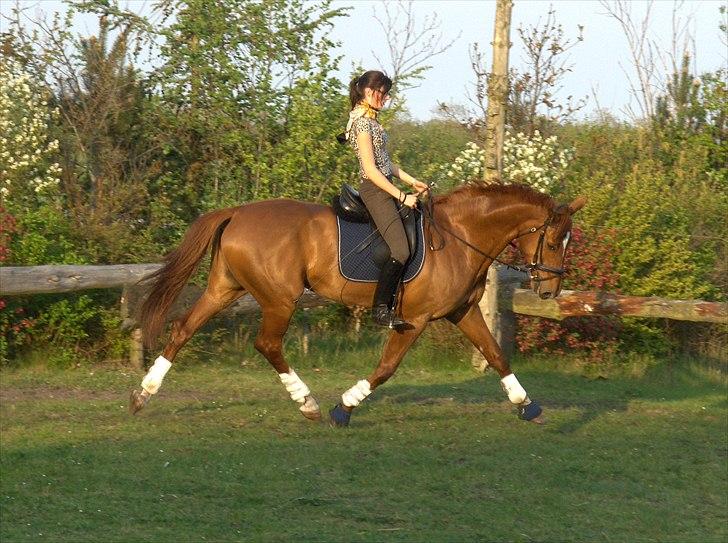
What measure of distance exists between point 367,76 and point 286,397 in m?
3.60

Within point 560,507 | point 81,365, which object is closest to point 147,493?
point 560,507

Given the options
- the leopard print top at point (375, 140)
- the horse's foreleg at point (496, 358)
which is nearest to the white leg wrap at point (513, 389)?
the horse's foreleg at point (496, 358)

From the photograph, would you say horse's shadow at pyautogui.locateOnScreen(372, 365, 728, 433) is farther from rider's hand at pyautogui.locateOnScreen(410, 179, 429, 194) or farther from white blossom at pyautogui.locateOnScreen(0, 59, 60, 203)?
white blossom at pyautogui.locateOnScreen(0, 59, 60, 203)

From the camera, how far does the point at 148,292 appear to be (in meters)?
9.52

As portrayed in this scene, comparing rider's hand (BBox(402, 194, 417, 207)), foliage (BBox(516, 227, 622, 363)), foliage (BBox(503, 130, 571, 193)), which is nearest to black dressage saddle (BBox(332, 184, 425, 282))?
rider's hand (BBox(402, 194, 417, 207))

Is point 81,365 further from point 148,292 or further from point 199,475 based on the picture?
point 199,475

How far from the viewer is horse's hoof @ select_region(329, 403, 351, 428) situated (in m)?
9.06

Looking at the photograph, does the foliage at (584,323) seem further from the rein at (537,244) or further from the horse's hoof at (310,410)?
the horse's hoof at (310,410)

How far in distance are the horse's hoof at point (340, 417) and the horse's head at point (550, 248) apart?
1.96m

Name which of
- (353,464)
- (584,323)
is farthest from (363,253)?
(584,323)

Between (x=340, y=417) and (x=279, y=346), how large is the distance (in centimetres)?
81

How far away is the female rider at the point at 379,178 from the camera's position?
8625mm

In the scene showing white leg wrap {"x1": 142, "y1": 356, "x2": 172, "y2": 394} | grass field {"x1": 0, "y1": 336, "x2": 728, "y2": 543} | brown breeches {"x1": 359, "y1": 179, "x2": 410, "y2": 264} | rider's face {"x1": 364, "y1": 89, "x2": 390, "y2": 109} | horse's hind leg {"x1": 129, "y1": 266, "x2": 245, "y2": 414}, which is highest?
rider's face {"x1": 364, "y1": 89, "x2": 390, "y2": 109}

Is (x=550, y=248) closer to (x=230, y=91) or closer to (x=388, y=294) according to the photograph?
(x=388, y=294)
